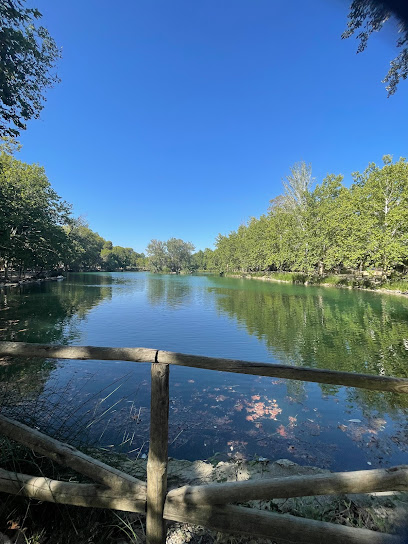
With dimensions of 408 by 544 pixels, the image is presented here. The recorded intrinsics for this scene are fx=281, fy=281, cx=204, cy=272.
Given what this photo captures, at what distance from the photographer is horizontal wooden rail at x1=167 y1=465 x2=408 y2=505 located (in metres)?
1.57

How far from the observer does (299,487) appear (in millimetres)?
1638

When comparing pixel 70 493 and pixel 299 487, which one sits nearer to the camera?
pixel 299 487

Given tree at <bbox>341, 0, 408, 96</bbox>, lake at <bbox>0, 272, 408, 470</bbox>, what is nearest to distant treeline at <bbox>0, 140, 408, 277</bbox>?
lake at <bbox>0, 272, 408, 470</bbox>

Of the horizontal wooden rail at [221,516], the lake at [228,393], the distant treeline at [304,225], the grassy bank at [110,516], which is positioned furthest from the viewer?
the distant treeline at [304,225]

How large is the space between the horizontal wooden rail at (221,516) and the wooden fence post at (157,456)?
0.07 m

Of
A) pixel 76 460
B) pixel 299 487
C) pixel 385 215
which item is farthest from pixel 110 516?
pixel 385 215

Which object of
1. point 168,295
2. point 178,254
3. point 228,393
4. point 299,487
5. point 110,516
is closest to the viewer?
point 299,487

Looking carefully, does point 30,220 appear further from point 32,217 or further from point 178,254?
point 178,254

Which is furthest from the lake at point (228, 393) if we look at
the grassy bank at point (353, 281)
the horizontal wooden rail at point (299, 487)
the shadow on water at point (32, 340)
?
the grassy bank at point (353, 281)

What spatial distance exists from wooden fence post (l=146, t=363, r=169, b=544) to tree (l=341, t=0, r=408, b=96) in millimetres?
2076

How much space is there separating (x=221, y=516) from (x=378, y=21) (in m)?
2.85

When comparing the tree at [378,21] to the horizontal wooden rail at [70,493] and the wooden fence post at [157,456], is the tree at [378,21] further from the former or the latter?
the horizontal wooden rail at [70,493]

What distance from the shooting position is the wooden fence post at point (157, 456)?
1.71 m

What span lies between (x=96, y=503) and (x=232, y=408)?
4.52 metres
